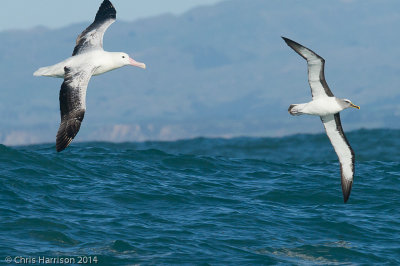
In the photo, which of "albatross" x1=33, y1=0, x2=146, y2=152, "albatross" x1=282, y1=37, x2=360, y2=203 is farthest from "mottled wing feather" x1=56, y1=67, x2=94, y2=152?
"albatross" x1=282, y1=37, x2=360, y2=203

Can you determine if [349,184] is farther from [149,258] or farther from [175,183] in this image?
[149,258]

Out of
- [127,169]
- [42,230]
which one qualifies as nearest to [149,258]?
[42,230]

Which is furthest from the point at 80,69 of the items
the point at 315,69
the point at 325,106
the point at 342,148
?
the point at 342,148

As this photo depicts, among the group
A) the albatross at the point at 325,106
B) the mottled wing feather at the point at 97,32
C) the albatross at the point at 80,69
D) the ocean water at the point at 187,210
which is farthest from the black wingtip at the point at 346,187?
the mottled wing feather at the point at 97,32

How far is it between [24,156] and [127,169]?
3.22 m

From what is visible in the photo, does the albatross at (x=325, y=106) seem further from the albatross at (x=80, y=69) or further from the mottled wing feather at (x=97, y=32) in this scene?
the mottled wing feather at (x=97, y=32)

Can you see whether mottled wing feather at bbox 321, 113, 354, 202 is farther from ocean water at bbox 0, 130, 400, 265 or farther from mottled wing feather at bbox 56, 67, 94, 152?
mottled wing feather at bbox 56, 67, 94, 152

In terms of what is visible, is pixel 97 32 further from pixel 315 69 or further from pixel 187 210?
pixel 315 69

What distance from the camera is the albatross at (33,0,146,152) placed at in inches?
725

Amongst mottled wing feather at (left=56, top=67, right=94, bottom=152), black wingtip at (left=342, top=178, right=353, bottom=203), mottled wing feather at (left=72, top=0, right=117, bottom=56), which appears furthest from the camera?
mottled wing feather at (left=72, top=0, right=117, bottom=56)

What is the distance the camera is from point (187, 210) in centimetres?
2012

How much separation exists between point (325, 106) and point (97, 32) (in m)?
6.85

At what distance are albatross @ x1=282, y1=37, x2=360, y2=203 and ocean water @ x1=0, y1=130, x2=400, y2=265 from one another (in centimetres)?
96

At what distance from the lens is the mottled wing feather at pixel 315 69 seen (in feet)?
62.2
